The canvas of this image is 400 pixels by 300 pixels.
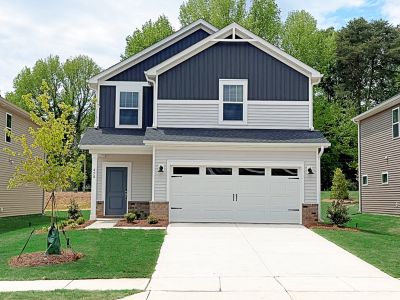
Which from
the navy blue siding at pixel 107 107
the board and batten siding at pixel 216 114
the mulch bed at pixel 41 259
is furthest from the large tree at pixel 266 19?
Result: the mulch bed at pixel 41 259

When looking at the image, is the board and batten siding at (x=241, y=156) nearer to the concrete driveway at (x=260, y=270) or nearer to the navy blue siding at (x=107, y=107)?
the concrete driveway at (x=260, y=270)

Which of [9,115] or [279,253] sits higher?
[9,115]

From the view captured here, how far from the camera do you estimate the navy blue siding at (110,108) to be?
2172 cm

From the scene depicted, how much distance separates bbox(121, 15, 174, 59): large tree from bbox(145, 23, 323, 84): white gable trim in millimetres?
16874

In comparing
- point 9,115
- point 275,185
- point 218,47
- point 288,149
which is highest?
point 218,47

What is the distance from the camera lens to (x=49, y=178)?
11.9 metres

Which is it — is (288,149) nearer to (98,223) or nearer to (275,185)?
(275,185)

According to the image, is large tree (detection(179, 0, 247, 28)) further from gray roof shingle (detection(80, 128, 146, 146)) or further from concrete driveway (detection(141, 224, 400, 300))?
concrete driveway (detection(141, 224, 400, 300))

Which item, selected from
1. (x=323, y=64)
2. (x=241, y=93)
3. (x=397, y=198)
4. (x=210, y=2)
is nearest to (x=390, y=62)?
(x=323, y=64)

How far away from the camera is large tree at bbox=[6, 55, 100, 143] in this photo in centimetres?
5044

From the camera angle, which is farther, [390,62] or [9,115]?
[390,62]

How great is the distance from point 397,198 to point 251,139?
8820 millimetres

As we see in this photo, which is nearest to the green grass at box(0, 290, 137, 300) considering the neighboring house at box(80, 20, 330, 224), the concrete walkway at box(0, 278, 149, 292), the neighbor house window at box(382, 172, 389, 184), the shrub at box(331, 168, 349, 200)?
the concrete walkway at box(0, 278, 149, 292)

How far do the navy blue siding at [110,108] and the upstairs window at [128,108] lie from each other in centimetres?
18
